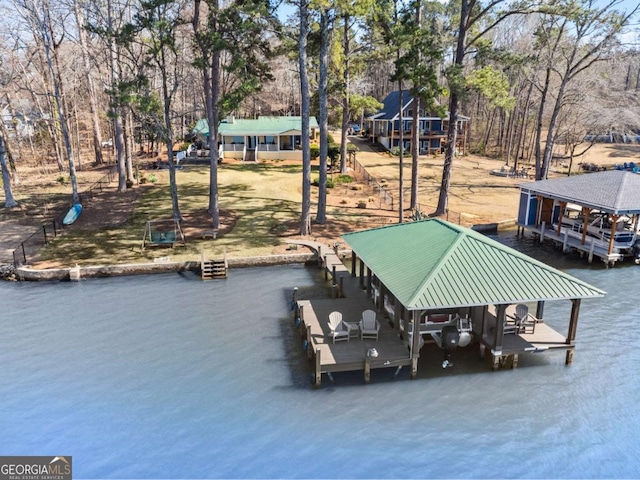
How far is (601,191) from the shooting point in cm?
2259

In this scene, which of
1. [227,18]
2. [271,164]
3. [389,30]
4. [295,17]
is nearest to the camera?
[227,18]

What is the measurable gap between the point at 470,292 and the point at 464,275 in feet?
2.03

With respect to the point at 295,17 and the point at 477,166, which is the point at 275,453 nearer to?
the point at 295,17

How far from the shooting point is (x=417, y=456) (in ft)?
35.2

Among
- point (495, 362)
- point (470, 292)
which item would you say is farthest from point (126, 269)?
point (495, 362)

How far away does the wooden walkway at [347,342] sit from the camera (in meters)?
13.2

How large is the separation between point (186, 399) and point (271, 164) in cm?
3190

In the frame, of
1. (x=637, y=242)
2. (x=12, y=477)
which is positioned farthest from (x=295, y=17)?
(x=12, y=477)

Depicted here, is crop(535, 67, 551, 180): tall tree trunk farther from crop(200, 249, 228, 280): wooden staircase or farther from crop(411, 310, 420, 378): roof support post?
crop(411, 310, 420, 378): roof support post

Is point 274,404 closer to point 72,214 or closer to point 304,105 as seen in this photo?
point 304,105

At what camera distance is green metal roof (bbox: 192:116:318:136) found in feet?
144

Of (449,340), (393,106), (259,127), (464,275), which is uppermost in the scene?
(393,106)

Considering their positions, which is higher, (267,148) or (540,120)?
(540,120)

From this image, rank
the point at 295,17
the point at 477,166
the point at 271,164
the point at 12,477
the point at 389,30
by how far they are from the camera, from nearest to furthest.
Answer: the point at 12,477 → the point at 389,30 → the point at 295,17 → the point at 271,164 → the point at 477,166
